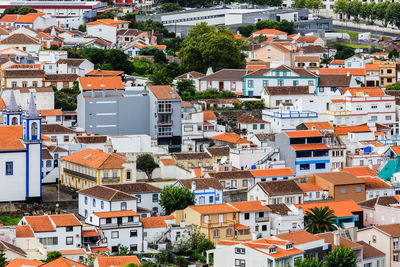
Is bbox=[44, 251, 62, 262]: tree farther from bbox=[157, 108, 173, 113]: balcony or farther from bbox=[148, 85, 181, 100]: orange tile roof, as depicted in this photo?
bbox=[148, 85, 181, 100]: orange tile roof

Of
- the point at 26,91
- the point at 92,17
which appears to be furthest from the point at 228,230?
the point at 92,17

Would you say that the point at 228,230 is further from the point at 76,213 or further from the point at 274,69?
the point at 274,69

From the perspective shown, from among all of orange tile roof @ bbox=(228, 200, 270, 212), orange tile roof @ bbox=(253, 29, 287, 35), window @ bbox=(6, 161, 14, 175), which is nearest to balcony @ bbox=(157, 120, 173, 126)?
window @ bbox=(6, 161, 14, 175)

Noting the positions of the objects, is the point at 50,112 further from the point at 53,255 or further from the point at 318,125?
the point at 53,255

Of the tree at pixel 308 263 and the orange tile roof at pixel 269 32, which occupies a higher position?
the orange tile roof at pixel 269 32

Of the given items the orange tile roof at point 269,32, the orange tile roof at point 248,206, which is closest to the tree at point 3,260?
the orange tile roof at point 248,206

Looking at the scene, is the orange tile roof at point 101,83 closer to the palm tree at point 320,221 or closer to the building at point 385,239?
the palm tree at point 320,221
